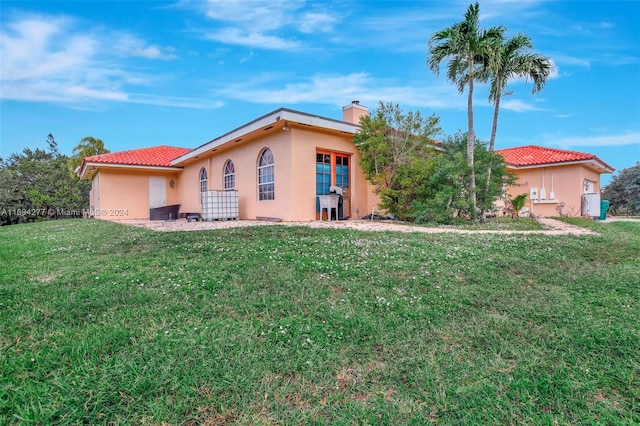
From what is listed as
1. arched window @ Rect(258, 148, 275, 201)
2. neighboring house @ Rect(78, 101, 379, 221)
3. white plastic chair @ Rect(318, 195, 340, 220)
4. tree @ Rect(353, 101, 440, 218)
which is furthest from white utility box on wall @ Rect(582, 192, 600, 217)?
arched window @ Rect(258, 148, 275, 201)

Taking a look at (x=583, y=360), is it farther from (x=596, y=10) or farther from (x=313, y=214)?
(x=596, y=10)

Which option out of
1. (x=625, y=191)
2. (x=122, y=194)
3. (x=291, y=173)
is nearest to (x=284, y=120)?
(x=291, y=173)

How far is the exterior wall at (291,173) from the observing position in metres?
10.2

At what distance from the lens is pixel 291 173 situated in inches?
396

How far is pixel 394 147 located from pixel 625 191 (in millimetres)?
21858

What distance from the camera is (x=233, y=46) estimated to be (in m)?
11.4

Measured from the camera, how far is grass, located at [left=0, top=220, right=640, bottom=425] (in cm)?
170

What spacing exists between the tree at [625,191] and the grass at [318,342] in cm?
2407

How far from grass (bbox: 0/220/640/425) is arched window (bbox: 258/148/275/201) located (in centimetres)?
689

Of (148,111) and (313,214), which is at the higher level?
(148,111)

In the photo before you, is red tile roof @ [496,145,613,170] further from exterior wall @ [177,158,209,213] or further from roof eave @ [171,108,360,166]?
exterior wall @ [177,158,209,213]

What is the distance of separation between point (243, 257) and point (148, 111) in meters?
14.9

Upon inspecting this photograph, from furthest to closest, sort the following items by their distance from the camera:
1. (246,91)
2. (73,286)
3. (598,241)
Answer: (246,91) < (598,241) < (73,286)

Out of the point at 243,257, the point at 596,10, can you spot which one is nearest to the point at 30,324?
the point at 243,257
